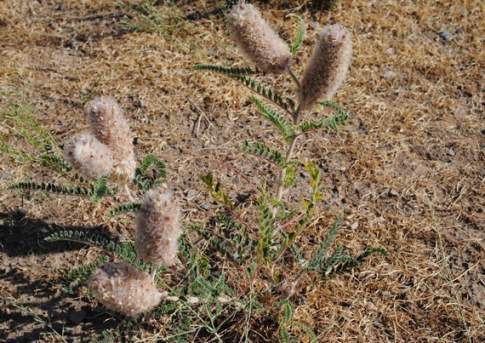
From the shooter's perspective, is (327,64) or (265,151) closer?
(327,64)

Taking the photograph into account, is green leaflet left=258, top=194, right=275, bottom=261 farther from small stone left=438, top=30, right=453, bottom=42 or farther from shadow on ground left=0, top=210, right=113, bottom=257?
small stone left=438, top=30, right=453, bottom=42

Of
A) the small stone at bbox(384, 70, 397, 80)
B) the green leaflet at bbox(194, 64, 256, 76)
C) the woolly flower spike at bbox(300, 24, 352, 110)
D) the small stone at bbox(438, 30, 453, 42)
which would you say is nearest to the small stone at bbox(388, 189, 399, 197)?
the small stone at bbox(384, 70, 397, 80)

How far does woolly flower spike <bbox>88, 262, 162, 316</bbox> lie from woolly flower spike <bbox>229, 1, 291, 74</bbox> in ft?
2.68

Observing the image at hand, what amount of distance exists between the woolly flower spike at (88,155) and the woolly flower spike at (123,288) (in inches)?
11.8

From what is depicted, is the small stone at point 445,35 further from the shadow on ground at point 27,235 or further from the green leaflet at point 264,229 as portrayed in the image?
the shadow on ground at point 27,235

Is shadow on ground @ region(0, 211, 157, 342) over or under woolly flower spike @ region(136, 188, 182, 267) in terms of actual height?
under

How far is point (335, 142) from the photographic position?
2.89 meters

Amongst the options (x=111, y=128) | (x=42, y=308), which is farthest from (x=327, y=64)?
(x=42, y=308)

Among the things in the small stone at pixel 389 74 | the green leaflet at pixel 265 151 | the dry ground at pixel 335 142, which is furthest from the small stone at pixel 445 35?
the green leaflet at pixel 265 151

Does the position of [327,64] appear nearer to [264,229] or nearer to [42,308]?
[264,229]

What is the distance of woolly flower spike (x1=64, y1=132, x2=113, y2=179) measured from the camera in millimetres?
1678

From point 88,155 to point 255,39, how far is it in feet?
2.21

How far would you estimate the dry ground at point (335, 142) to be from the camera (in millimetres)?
2266

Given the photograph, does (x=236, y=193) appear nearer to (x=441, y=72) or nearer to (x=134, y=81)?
(x=134, y=81)
